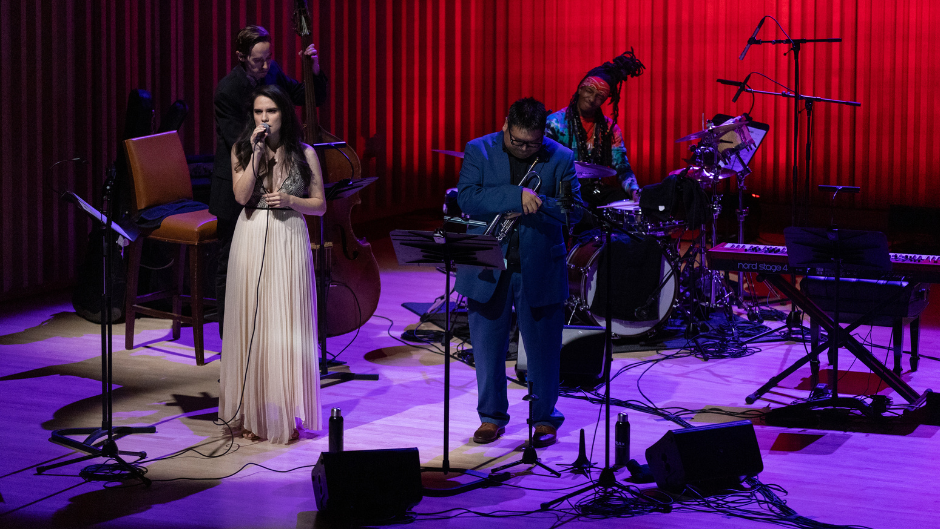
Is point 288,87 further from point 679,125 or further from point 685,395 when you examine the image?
point 679,125

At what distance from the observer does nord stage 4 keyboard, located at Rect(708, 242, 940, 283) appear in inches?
177

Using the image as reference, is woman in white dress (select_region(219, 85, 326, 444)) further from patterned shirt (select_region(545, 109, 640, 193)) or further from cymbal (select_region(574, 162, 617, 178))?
patterned shirt (select_region(545, 109, 640, 193))

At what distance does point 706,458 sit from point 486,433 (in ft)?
3.33

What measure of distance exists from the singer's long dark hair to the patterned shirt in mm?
2224

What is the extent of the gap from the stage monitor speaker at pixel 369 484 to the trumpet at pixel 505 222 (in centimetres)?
103

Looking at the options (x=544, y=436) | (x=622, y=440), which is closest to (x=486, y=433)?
(x=544, y=436)

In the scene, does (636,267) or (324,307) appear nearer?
(324,307)

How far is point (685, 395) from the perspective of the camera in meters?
5.07

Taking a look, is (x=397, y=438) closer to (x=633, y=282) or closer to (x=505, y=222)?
(x=505, y=222)

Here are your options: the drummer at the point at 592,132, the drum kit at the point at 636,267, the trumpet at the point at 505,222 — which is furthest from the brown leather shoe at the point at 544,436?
the drummer at the point at 592,132

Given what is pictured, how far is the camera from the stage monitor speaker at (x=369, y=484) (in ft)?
11.3

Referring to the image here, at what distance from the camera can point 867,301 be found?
16.9 feet

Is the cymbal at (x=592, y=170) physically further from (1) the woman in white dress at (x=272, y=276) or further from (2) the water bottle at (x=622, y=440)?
(2) the water bottle at (x=622, y=440)

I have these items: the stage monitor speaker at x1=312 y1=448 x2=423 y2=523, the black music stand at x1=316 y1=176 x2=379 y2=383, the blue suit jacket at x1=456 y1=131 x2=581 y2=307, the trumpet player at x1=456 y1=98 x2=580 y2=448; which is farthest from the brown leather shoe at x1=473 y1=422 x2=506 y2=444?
the black music stand at x1=316 y1=176 x2=379 y2=383
